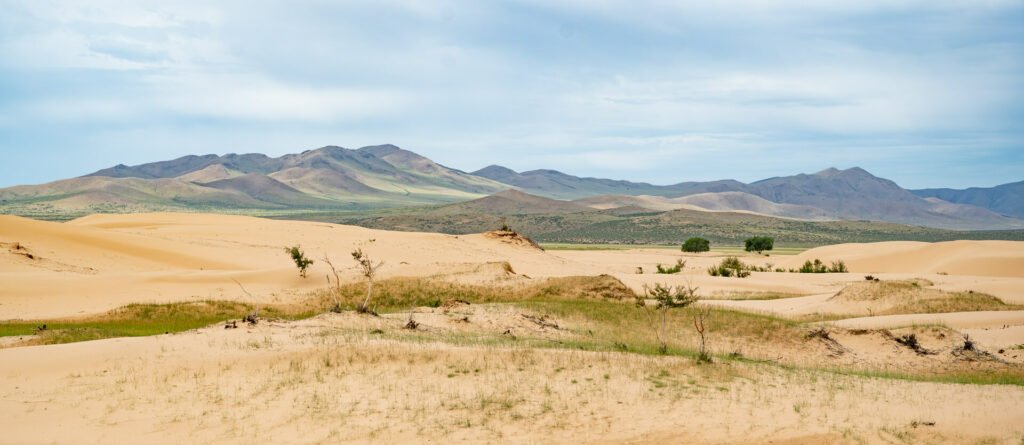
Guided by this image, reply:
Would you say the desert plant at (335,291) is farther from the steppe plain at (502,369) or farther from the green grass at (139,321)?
the green grass at (139,321)

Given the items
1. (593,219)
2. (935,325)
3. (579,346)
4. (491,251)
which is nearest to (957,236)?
(593,219)

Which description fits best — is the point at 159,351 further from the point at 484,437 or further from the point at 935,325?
the point at 935,325

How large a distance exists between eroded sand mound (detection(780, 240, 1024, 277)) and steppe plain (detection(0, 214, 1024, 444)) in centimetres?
2007

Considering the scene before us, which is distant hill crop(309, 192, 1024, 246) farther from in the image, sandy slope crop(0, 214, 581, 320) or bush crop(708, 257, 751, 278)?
bush crop(708, 257, 751, 278)

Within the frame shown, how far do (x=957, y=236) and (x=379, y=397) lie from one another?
429 ft

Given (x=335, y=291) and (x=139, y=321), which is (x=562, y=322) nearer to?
(x=335, y=291)

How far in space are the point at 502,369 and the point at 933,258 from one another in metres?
48.5

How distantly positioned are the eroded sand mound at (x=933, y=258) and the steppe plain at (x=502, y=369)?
20.1m

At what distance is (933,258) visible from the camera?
51.6m

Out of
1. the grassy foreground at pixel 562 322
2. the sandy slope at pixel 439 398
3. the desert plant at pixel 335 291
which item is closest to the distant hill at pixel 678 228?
the grassy foreground at pixel 562 322

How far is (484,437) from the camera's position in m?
10.6

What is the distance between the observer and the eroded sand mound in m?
46.1

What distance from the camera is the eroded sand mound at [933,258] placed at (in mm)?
46091

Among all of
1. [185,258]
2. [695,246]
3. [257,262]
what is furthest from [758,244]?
[185,258]
